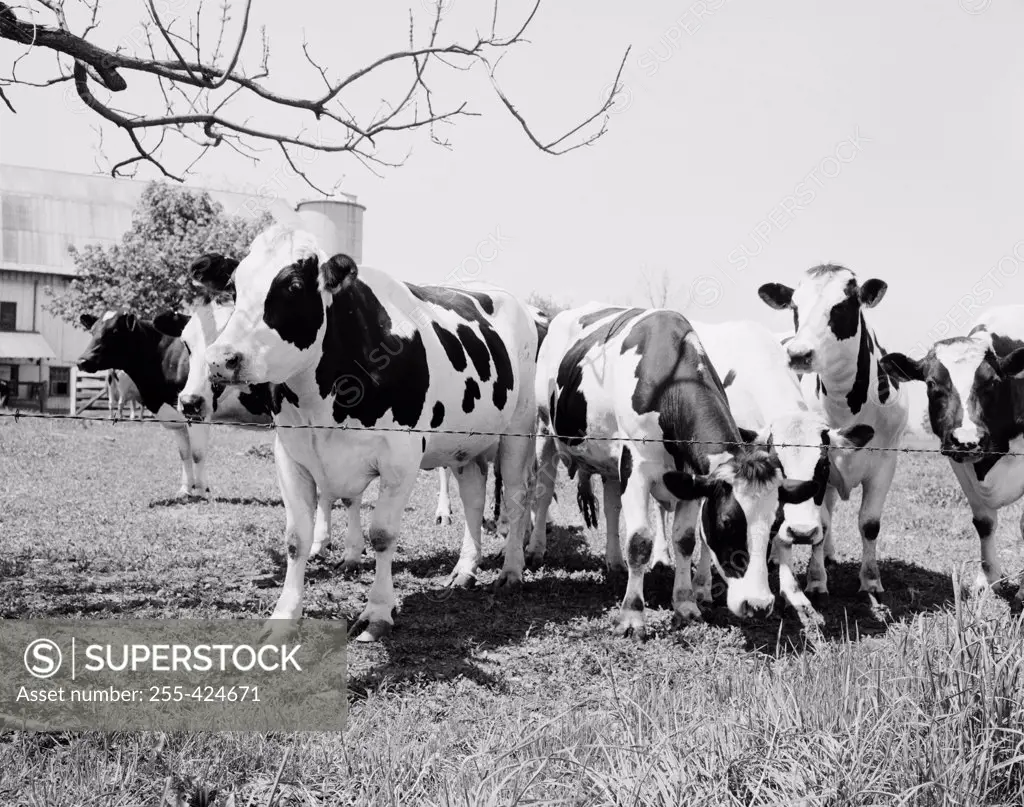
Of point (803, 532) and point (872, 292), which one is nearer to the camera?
point (803, 532)

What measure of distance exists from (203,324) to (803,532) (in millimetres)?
6869

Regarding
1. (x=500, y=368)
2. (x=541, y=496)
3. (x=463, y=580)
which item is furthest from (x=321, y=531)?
(x=500, y=368)

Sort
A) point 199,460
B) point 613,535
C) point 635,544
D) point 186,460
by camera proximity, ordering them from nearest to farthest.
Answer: point 635,544 < point 613,535 < point 199,460 < point 186,460

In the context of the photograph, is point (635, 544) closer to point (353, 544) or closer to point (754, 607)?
point (754, 607)

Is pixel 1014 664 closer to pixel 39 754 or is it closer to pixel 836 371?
pixel 39 754

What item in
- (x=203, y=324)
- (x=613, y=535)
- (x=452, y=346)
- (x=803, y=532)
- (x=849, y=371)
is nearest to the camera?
(x=803, y=532)

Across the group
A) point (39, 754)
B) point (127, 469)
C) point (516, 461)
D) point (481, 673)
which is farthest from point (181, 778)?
point (127, 469)

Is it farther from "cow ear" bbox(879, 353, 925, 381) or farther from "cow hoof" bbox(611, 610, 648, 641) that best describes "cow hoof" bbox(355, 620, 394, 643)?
"cow ear" bbox(879, 353, 925, 381)

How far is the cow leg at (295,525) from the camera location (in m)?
5.49

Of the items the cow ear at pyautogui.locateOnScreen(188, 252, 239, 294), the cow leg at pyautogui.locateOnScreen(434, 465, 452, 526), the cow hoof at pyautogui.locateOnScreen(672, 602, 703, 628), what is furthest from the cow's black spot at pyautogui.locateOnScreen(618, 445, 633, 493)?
the cow leg at pyautogui.locateOnScreen(434, 465, 452, 526)

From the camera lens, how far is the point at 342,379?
18.2 feet

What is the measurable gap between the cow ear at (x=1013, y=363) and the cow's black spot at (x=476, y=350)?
11.5 ft

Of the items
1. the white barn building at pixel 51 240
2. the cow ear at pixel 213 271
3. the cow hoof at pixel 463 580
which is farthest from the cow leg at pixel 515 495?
the white barn building at pixel 51 240

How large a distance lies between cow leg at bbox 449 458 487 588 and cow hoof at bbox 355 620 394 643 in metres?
1.59
